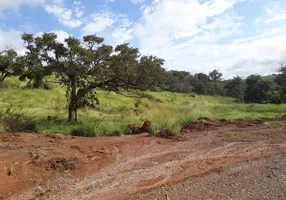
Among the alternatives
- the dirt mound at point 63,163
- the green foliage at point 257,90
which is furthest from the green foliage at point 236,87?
the dirt mound at point 63,163

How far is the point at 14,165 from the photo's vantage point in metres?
5.78

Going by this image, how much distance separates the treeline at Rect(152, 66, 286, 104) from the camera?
46.3 meters

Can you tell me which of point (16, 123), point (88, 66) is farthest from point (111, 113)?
point (16, 123)

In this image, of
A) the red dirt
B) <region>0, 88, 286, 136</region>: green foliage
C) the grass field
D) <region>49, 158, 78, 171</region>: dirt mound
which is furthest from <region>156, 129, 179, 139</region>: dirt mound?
<region>49, 158, 78, 171</region>: dirt mound

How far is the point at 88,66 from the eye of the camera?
1410 cm

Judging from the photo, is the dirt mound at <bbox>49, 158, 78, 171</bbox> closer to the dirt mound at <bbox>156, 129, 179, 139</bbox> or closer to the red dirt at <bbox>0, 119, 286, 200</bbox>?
the red dirt at <bbox>0, 119, 286, 200</bbox>

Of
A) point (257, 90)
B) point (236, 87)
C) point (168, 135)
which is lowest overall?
point (168, 135)

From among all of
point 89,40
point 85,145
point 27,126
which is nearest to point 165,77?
point 89,40

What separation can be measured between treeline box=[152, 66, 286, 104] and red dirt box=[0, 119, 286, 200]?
30.2m

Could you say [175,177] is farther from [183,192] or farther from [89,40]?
[89,40]

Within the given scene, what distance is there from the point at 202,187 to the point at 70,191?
2.05 m

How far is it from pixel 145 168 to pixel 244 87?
67197 millimetres

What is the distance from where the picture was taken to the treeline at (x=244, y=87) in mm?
46344

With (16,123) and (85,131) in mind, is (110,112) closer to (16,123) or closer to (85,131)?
(16,123)
